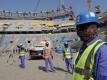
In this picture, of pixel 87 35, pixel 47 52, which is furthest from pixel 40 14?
pixel 87 35

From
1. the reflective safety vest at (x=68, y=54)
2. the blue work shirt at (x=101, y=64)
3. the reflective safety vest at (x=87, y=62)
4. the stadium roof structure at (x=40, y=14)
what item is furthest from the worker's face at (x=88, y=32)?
the stadium roof structure at (x=40, y=14)

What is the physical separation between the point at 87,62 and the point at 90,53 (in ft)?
0.32

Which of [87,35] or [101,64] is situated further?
[87,35]

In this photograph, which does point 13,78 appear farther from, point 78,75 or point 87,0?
point 87,0

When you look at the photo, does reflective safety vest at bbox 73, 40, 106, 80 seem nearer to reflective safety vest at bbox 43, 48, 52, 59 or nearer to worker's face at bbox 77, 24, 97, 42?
worker's face at bbox 77, 24, 97, 42

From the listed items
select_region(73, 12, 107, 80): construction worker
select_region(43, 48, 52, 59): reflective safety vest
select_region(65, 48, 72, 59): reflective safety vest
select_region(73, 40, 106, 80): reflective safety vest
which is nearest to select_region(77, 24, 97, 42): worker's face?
select_region(73, 12, 107, 80): construction worker

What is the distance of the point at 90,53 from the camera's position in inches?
140

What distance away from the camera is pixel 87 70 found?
3.57m

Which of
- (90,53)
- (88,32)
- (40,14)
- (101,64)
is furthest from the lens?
(40,14)

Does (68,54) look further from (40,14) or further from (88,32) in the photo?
(40,14)

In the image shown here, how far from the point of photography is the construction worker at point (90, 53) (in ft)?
11.1

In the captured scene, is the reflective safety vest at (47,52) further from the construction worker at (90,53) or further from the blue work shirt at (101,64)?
the blue work shirt at (101,64)

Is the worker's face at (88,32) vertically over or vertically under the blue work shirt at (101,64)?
over

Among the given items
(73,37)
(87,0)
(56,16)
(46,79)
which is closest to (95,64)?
(46,79)
